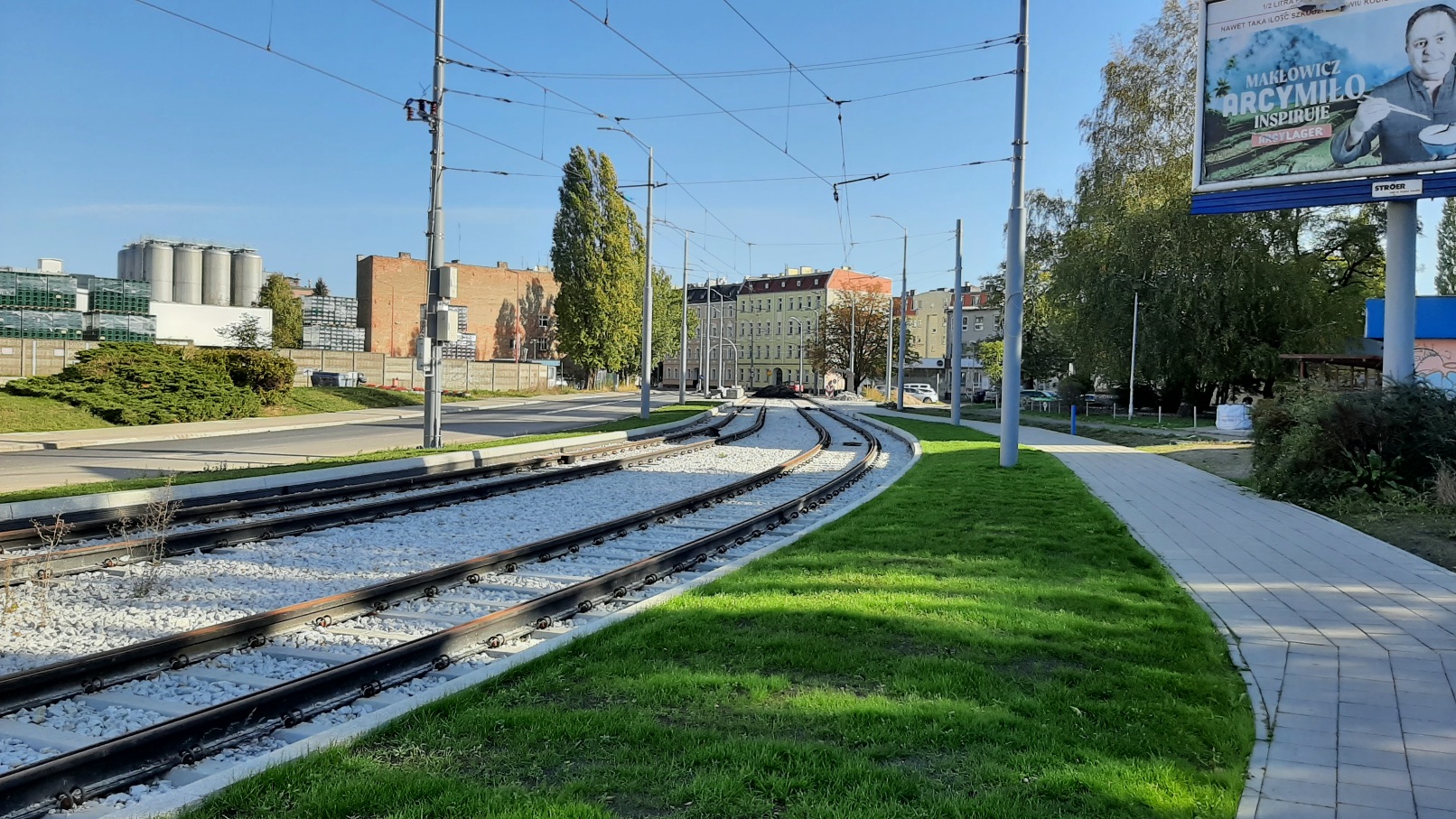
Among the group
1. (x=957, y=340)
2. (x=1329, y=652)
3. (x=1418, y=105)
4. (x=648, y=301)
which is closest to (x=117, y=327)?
(x=648, y=301)

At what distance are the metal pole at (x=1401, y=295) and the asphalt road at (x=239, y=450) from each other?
62.9 feet

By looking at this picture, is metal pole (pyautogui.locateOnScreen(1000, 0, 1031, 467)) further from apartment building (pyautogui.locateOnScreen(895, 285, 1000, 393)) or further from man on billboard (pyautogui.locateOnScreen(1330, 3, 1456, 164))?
apartment building (pyautogui.locateOnScreen(895, 285, 1000, 393))

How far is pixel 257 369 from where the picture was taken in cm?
3212

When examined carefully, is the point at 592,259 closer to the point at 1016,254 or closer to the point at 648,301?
the point at 648,301

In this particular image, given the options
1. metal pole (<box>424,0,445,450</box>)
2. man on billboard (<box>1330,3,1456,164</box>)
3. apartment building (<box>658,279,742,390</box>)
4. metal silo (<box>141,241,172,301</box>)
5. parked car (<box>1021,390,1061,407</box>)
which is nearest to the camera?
man on billboard (<box>1330,3,1456,164</box>)

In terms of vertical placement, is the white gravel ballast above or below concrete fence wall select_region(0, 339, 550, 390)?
below

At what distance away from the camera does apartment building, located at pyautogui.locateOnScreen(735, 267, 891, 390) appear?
118m

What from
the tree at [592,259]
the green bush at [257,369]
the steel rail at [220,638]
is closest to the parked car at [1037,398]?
the tree at [592,259]

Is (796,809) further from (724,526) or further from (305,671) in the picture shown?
(724,526)

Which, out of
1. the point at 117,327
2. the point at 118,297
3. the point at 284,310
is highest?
the point at 284,310

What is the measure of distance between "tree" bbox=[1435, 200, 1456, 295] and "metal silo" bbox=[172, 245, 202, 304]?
108 m

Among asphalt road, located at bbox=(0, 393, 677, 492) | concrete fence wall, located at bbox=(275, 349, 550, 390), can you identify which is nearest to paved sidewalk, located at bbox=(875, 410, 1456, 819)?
asphalt road, located at bbox=(0, 393, 677, 492)

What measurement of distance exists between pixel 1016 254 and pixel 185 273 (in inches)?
3859

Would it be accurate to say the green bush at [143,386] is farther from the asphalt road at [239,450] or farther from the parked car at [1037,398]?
the parked car at [1037,398]
